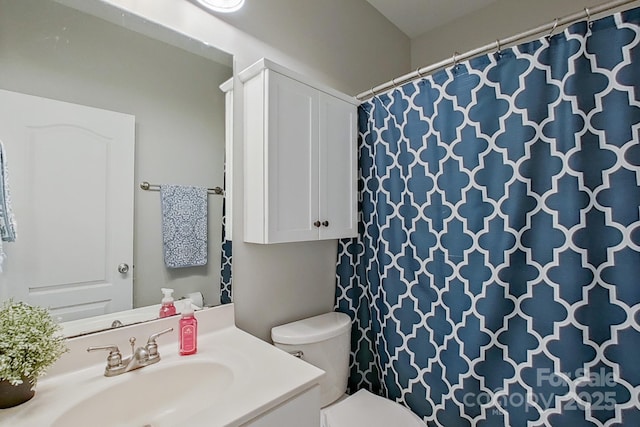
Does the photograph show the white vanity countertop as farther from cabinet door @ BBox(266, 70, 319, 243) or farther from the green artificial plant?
cabinet door @ BBox(266, 70, 319, 243)

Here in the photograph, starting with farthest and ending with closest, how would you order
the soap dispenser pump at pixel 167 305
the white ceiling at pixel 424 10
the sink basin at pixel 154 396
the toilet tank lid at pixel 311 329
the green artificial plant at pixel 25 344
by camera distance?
the white ceiling at pixel 424 10 → the toilet tank lid at pixel 311 329 → the soap dispenser pump at pixel 167 305 → the sink basin at pixel 154 396 → the green artificial plant at pixel 25 344

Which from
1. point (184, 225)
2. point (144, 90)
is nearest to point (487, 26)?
point (144, 90)

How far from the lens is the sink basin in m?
0.83

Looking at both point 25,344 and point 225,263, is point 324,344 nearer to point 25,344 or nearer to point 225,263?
point 225,263

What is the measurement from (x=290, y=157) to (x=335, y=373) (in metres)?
1.00

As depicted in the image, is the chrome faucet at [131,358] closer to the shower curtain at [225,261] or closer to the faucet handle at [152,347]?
the faucet handle at [152,347]

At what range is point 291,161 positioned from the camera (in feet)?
4.35

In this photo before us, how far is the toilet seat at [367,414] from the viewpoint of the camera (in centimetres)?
124

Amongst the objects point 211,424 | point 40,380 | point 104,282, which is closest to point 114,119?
point 104,282

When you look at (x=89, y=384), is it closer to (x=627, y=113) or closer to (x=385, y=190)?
(x=385, y=190)

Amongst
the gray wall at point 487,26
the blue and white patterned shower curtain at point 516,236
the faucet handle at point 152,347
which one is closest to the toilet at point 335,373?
the blue and white patterned shower curtain at point 516,236

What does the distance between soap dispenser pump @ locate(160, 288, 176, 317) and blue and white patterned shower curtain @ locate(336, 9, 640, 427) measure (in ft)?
3.11

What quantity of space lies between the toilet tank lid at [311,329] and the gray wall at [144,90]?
32 centimetres

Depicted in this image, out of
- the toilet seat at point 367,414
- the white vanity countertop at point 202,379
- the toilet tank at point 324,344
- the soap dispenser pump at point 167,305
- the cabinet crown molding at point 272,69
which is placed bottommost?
the toilet seat at point 367,414
